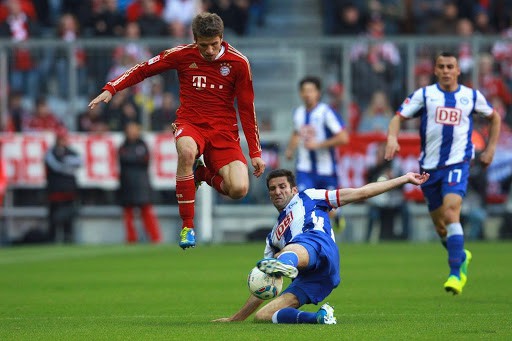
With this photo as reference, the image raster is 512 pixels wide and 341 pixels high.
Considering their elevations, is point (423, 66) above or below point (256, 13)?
below

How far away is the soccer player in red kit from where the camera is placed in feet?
39.3

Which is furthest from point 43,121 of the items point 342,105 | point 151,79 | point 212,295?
point 212,295

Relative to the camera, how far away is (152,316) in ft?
37.9

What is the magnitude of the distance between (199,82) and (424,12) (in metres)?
17.0

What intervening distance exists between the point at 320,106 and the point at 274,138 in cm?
553

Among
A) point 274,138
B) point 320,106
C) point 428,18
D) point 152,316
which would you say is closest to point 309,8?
point 428,18

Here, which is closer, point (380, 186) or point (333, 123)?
point (380, 186)

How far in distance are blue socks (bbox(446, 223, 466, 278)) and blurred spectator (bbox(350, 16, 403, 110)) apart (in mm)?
11201

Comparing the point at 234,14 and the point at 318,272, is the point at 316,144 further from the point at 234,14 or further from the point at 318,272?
the point at 234,14

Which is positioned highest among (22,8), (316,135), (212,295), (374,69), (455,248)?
(22,8)

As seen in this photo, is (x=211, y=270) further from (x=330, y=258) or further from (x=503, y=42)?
(x=503, y=42)

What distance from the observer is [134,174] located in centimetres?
2434

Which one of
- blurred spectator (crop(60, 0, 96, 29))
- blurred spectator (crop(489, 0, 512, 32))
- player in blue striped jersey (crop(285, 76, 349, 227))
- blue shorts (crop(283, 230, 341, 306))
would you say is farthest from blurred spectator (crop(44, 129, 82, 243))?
blue shorts (crop(283, 230, 341, 306))

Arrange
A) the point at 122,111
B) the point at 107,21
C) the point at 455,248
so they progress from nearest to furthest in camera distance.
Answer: the point at 455,248 < the point at 122,111 < the point at 107,21
